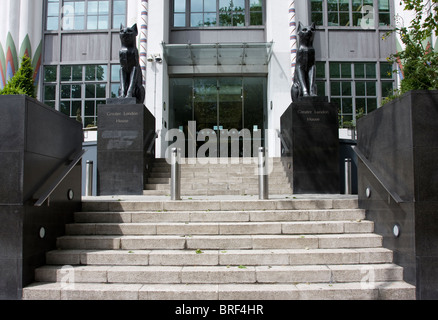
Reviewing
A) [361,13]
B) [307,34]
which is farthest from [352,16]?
[307,34]

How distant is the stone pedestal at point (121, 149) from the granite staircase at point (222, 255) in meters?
3.05

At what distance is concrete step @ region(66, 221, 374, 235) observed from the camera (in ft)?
18.9

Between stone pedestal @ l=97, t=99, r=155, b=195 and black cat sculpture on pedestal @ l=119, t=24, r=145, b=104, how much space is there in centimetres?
78

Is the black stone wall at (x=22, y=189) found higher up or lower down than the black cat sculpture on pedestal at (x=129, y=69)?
lower down

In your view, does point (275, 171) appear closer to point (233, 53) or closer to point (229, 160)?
point (229, 160)

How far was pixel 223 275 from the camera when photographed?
476cm

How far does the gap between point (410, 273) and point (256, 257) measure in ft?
6.73

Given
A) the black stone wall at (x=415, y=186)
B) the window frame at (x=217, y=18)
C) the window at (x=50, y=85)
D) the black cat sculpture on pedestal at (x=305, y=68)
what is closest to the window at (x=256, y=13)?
the window frame at (x=217, y=18)

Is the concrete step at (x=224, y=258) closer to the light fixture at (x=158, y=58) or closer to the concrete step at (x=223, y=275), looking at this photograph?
the concrete step at (x=223, y=275)

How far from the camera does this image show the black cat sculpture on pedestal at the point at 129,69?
33.1 feet

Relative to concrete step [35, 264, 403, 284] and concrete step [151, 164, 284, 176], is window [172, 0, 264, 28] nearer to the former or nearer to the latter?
concrete step [151, 164, 284, 176]

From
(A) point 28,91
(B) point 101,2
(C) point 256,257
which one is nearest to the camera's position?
(C) point 256,257
